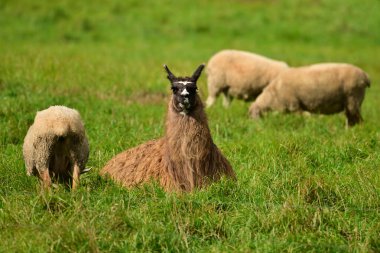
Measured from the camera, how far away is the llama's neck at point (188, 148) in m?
6.90

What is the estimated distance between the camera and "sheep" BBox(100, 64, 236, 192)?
22.6ft

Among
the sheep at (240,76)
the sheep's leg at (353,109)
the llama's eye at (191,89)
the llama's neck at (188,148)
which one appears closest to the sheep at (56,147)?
the llama's neck at (188,148)

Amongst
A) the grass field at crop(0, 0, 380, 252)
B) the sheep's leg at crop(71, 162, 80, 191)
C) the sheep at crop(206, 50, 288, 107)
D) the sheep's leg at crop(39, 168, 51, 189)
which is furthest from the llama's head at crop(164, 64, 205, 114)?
Answer: the sheep at crop(206, 50, 288, 107)

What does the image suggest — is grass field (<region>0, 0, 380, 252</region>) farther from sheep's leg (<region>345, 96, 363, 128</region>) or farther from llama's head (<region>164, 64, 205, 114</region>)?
llama's head (<region>164, 64, 205, 114</region>)

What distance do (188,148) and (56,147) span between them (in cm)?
128

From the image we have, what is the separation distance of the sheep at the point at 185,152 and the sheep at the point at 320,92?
533 centimetres

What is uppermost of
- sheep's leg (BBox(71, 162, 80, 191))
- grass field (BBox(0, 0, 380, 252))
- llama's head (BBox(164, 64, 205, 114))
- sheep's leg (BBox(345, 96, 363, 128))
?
llama's head (BBox(164, 64, 205, 114))

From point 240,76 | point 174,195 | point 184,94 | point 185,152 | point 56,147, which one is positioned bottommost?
point 240,76

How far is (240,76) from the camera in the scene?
1477 cm

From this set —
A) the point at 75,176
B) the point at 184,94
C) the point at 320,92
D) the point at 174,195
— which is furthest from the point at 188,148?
the point at 320,92

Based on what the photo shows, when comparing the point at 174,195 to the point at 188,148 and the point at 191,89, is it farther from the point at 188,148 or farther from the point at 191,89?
the point at 191,89

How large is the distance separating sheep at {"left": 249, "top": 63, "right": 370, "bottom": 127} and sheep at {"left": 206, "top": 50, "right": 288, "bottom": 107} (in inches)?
54.2

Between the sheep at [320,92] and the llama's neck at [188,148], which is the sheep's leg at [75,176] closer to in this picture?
the llama's neck at [188,148]

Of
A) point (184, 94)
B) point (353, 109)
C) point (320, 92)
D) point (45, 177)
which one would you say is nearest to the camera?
point (45, 177)
